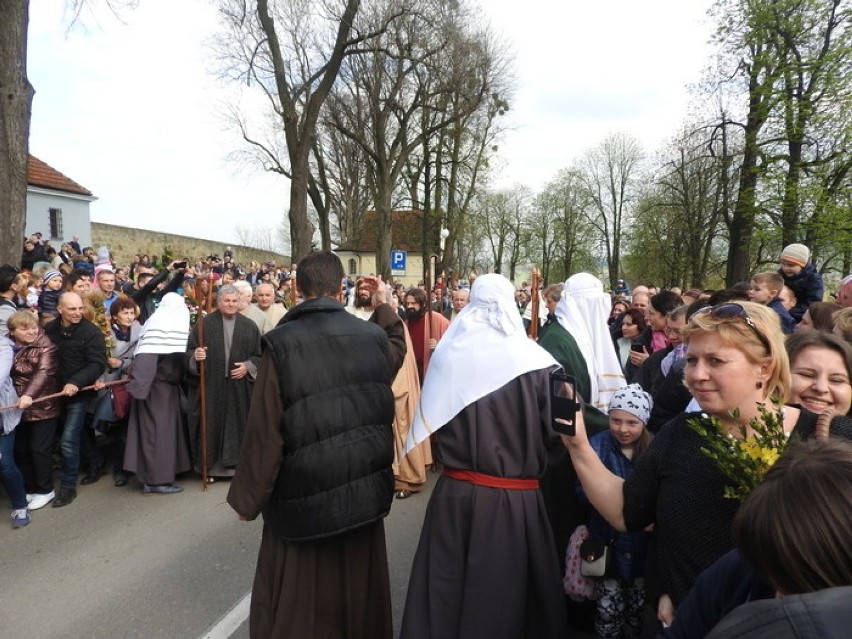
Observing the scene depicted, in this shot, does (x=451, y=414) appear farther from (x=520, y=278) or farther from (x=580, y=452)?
(x=520, y=278)

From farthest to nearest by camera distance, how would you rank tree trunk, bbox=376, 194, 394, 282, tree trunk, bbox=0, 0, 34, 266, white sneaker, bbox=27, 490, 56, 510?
tree trunk, bbox=376, 194, 394, 282
tree trunk, bbox=0, 0, 34, 266
white sneaker, bbox=27, 490, 56, 510

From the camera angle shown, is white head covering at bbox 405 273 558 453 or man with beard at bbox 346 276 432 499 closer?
white head covering at bbox 405 273 558 453

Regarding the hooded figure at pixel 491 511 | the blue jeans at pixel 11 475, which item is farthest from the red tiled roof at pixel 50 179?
the hooded figure at pixel 491 511

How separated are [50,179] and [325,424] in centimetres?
3467

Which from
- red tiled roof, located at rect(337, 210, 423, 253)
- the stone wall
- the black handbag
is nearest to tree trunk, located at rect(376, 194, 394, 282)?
red tiled roof, located at rect(337, 210, 423, 253)

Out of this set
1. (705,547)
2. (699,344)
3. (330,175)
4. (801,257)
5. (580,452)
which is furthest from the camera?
(330,175)

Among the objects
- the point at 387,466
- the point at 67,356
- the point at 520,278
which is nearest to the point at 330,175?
the point at 520,278

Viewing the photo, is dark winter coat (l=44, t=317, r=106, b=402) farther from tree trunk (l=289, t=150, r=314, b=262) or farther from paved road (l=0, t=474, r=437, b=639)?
tree trunk (l=289, t=150, r=314, b=262)

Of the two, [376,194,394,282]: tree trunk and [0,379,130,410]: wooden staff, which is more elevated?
[376,194,394,282]: tree trunk

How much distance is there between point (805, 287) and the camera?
6367 mm

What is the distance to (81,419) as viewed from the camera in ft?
16.8

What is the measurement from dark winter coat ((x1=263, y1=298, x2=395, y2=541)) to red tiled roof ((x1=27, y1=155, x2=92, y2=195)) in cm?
3241

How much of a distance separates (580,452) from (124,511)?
450 cm

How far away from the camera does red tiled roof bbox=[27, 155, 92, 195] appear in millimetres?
28445
